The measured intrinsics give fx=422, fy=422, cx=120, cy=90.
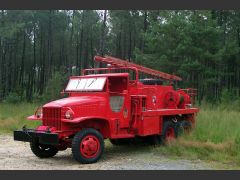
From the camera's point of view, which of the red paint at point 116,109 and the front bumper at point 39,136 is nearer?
the front bumper at point 39,136

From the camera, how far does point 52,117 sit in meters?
11.1

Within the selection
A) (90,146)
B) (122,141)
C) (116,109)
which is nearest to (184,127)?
(122,141)

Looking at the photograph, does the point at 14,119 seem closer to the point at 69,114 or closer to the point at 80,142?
the point at 69,114

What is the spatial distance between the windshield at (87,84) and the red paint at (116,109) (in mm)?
109

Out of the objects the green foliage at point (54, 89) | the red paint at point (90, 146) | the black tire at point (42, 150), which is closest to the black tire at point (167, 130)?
the red paint at point (90, 146)

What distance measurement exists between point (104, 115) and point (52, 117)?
139 centimetres

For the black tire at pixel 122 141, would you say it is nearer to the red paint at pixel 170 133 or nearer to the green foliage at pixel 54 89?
the red paint at pixel 170 133

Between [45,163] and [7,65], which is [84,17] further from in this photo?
[45,163]

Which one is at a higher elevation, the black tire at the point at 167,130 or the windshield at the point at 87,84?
the windshield at the point at 87,84

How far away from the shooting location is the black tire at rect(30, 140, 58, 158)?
38.6 ft

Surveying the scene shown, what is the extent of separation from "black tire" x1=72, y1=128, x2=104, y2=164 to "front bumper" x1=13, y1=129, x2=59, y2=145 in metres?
0.48

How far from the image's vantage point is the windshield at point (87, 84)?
11817mm

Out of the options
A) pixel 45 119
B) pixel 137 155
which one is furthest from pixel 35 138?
pixel 137 155

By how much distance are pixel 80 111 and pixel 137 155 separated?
2.39m
